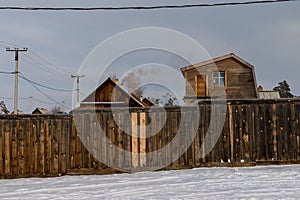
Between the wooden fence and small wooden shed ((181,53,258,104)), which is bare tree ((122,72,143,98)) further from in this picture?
the wooden fence

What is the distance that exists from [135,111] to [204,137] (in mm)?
1702

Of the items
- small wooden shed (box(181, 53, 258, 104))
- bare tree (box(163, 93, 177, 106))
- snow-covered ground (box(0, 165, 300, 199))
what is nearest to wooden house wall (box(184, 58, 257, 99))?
small wooden shed (box(181, 53, 258, 104))

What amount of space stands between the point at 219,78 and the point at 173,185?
2112 cm

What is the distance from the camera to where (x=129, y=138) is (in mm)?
9312

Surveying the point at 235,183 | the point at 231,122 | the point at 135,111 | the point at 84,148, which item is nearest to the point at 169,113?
the point at 135,111

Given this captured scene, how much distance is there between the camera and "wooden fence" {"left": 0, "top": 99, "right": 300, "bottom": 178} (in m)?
9.18

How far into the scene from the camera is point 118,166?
9297 millimetres

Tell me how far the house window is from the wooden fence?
1838cm

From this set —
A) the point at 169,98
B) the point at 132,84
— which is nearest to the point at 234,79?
the point at 169,98

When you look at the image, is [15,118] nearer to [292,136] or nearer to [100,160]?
[100,160]

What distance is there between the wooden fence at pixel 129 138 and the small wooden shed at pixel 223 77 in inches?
704

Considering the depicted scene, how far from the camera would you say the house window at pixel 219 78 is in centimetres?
2744

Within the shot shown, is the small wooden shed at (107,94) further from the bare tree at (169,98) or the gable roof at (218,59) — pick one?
the gable roof at (218,59)

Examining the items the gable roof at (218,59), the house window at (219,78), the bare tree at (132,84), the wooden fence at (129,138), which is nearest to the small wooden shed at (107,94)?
the gable roof at (218,59)
